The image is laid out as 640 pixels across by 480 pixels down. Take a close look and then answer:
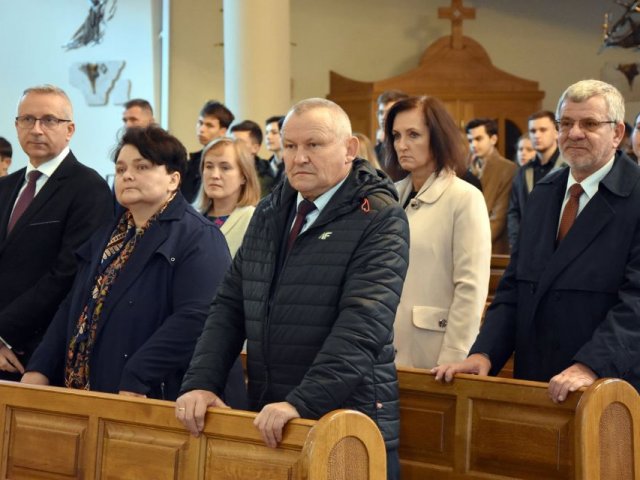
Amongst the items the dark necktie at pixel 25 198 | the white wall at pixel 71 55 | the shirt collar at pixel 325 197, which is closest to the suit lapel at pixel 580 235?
the shirt collar at pixel 325 197

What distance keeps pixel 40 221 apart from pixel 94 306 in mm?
776

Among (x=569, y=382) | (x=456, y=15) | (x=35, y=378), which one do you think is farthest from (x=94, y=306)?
(x=456, y=15)

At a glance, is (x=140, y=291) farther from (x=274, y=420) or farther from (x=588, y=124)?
(x=588, y=124)

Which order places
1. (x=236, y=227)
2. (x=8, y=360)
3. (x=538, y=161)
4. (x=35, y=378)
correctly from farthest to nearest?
(x=538, y=161)
(x=236, y=227)
(x=8, y=360)
(x=35, y=378)

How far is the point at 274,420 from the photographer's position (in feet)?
8.29

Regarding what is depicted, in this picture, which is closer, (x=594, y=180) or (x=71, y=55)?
(x=594, y=180)

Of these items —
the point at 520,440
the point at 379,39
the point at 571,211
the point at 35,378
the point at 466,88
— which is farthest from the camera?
the point at 379,39

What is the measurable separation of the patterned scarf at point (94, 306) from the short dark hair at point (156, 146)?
0.16 m

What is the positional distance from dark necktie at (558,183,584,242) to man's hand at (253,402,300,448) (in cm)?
118

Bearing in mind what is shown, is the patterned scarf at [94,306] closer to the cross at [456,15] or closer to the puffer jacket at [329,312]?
the puffer jacket at [329,312]

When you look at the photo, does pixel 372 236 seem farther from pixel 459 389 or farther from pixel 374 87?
pixel 374 87

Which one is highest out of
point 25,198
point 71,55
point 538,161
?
point 71,55

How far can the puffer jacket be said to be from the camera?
264 cm

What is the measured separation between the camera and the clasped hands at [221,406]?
8.29ft
